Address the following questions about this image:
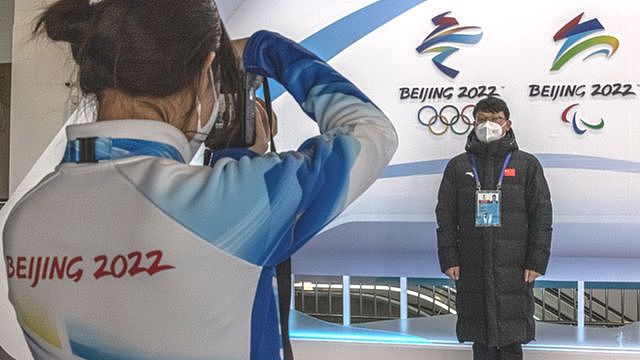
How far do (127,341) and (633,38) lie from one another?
12.8 feet

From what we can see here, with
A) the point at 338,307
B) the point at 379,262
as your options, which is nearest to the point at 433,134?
the point at 379,262

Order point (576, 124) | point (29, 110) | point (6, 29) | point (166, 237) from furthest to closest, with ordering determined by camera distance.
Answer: point (6, 29) < point (29, 110) < point (576, 124) < point (166, 237)

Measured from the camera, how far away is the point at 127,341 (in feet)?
2.27

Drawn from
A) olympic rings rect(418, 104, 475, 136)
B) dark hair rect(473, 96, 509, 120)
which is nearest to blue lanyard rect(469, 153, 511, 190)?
dark hair rect(473, 96, 509, 120)

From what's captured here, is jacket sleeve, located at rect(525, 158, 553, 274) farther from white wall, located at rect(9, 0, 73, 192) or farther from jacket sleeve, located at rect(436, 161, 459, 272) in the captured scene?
white wall, located at rect(9, 0, 73, 192)

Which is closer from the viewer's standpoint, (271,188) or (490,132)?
(271,188)

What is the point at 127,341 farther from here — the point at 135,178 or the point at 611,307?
the point at 611,307

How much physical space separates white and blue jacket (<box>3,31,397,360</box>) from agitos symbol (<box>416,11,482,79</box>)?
3.62 metres

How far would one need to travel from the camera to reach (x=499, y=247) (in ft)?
11.6

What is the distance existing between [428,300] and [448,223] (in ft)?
2.38

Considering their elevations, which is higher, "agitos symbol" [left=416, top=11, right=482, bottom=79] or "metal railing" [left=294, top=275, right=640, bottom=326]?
"agitos symbol" [left=416, top=11, right=482, bottom=79]

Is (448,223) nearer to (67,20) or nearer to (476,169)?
(476,169)

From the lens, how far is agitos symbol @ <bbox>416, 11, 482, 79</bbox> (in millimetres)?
4219

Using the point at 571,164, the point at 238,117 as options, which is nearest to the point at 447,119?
the point at 571,164
